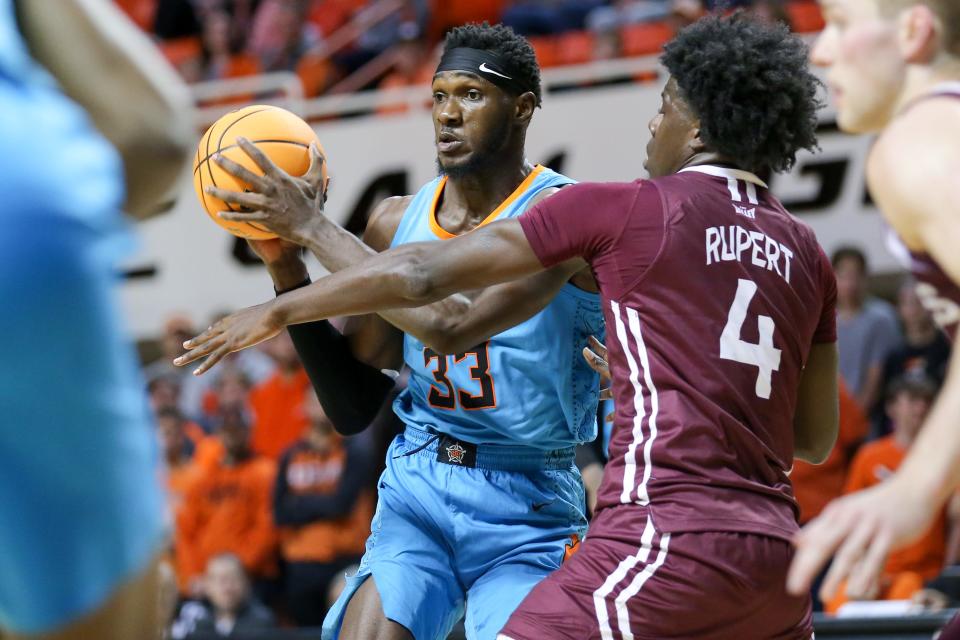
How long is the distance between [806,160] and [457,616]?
632 centimetres

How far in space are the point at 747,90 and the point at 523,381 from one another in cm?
115

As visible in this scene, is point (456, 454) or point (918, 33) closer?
point (918, 33)

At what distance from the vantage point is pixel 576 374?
4.24m

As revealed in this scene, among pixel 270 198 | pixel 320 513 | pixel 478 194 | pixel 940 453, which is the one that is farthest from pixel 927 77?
pixel 320 513

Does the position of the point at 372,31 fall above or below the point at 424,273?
below

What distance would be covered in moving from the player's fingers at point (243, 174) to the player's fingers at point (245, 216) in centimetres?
7

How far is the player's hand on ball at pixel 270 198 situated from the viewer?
12.3 feet

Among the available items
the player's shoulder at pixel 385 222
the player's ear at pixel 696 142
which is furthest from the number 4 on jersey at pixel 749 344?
the player's shoulder at pixel 385 222

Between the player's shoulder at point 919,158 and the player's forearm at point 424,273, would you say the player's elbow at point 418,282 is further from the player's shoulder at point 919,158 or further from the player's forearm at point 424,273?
the player's shoulder at point 919,158

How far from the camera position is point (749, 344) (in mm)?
3367

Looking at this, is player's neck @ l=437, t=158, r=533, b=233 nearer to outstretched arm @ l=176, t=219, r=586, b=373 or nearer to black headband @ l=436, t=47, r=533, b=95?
black headband @ l=436, t=47, r=533, b=95

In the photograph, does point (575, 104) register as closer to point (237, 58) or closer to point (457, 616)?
point (237, 58)

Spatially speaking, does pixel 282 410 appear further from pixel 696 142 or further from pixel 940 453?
pixel 940 453

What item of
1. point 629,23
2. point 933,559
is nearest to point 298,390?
point 629,23
